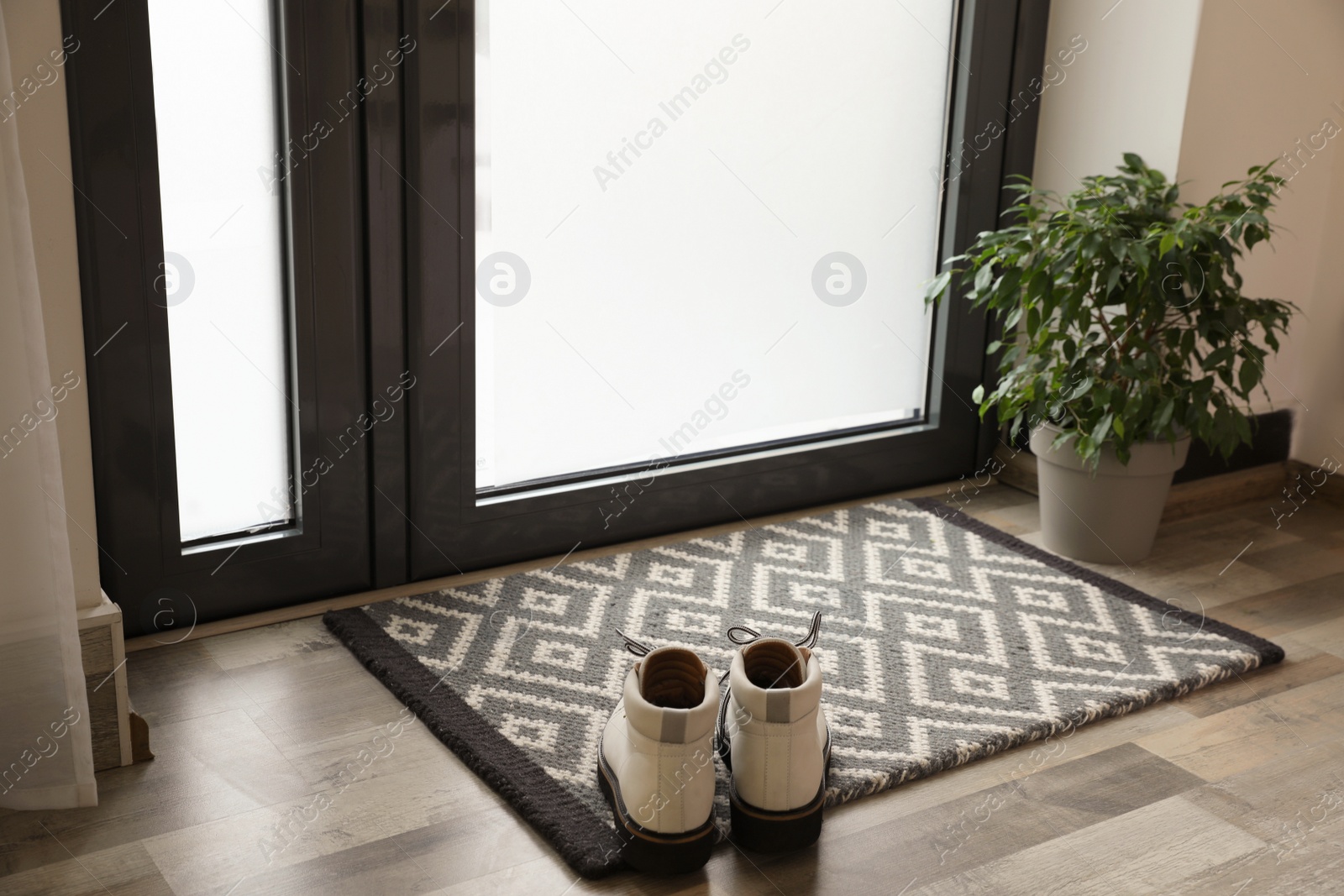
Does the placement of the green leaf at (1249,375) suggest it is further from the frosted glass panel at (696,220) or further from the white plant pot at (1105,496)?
the frosted glass panel at (696,220)

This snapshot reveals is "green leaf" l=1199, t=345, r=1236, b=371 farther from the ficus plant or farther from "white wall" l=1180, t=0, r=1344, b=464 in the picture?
"white wall" l=1180, t=0, r=1344, b=464

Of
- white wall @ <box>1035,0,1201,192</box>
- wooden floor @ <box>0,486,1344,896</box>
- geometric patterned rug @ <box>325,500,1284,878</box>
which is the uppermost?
white wall @ <box>1035,0,1201,192</box>

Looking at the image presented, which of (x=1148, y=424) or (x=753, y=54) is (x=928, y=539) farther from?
(x=753, y=54)

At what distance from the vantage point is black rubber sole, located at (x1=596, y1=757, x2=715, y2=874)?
4.76 feet

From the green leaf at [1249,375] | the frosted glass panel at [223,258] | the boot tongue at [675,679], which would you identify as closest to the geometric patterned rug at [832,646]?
the boot tongue at [675,679]

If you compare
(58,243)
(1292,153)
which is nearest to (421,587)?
(58,243)

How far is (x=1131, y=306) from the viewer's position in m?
2.24

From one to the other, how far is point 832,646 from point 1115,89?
134cm

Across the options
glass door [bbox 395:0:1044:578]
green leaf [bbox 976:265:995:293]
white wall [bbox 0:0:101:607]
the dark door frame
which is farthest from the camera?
green leaf [bbox 976:265:995:293]

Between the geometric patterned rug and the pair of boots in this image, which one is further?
the geometric patterned rug

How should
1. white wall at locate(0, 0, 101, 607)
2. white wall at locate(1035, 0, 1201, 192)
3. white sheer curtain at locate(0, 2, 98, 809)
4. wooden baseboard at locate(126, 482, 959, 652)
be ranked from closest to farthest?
white sheer curtain at locate(0, 2, 98, 809) → white wall at locate(0, 0, 101, 607) → wooden baseboard at locate(126, 482, 959, 652) → white wall at locate(1035, 0, 1201, 192)

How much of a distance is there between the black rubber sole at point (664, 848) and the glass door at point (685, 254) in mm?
900

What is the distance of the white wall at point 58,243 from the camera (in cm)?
164

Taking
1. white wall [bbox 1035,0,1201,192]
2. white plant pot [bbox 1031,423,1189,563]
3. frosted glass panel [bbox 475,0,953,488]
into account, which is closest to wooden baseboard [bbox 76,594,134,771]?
frosted glass panel [bbox 475,0,953,488]
